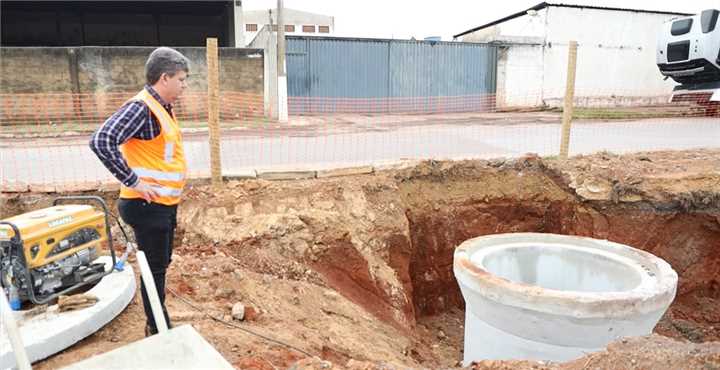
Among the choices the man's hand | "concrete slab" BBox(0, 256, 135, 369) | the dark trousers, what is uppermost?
the man's hand

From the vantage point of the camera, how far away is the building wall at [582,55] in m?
19.2

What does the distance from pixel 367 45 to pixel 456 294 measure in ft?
39.9

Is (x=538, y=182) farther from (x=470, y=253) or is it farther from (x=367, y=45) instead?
(x=367, y=45)

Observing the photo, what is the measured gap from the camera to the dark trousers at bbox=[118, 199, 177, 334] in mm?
2871

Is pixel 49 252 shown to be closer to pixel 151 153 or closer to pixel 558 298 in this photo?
pixel 151 153

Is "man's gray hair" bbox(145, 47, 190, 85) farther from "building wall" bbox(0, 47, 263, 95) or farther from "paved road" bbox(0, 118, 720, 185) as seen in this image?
"building wall" bbox(0, 47, 263, 95)

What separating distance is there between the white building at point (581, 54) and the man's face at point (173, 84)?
17504mm

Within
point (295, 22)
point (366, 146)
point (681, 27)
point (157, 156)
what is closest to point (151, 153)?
point (157, 156)

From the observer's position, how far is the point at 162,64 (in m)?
2.75

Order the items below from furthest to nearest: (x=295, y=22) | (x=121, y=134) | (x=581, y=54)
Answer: (x=295, y=22) < (x=581, y=54) < (x=121, y=134)

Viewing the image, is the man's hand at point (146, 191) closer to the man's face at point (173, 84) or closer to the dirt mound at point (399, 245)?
the man's face at point (173, 84)

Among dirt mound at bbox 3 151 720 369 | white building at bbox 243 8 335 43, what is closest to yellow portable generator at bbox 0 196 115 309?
dirt mound at bbox 3 151 720 369

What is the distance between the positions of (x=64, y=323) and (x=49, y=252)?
17.6 inches

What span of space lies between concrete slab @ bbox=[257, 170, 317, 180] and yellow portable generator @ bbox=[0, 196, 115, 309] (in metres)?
2.66
